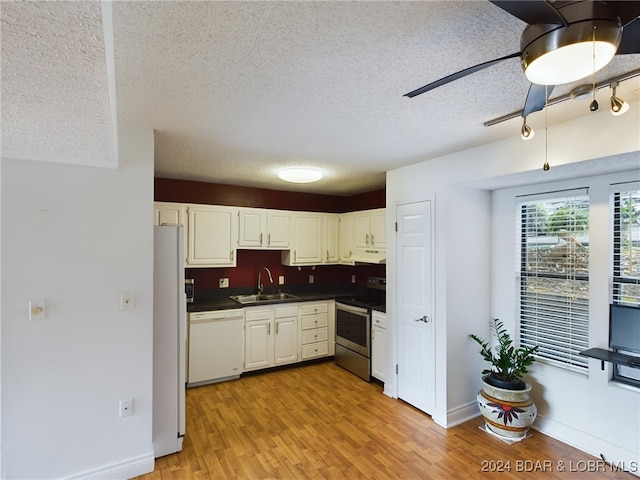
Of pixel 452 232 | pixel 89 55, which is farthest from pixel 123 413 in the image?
pixel 452 232

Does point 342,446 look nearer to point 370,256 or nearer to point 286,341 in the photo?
point 286,341

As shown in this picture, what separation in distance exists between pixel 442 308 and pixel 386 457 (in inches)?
52.0

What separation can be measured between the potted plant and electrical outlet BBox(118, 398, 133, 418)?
279 cm

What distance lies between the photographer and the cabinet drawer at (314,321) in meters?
4.53

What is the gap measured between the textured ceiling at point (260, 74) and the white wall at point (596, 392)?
870 millimetres

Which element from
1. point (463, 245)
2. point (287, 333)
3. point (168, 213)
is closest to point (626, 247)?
point (463, 245)

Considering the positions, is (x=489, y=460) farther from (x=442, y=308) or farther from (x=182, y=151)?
(x=182, y=151)

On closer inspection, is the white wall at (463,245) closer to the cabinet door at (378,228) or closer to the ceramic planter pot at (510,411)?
the ceramic planter pot at (510,411)

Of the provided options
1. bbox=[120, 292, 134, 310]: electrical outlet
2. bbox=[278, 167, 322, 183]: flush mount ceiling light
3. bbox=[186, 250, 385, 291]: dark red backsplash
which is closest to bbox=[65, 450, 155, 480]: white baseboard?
bbox=[120, 292, 134, 310]: electrical outlet

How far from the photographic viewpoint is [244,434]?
286 centimetres

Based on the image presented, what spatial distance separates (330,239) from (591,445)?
3558mm

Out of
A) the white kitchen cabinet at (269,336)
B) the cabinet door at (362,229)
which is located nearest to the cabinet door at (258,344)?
the white kitchen cabinet at (269,336)

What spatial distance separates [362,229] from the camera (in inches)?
182

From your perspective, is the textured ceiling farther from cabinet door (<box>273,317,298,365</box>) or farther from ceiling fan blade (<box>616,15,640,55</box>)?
cabinet door (<box>273,317,298,365</box>)
